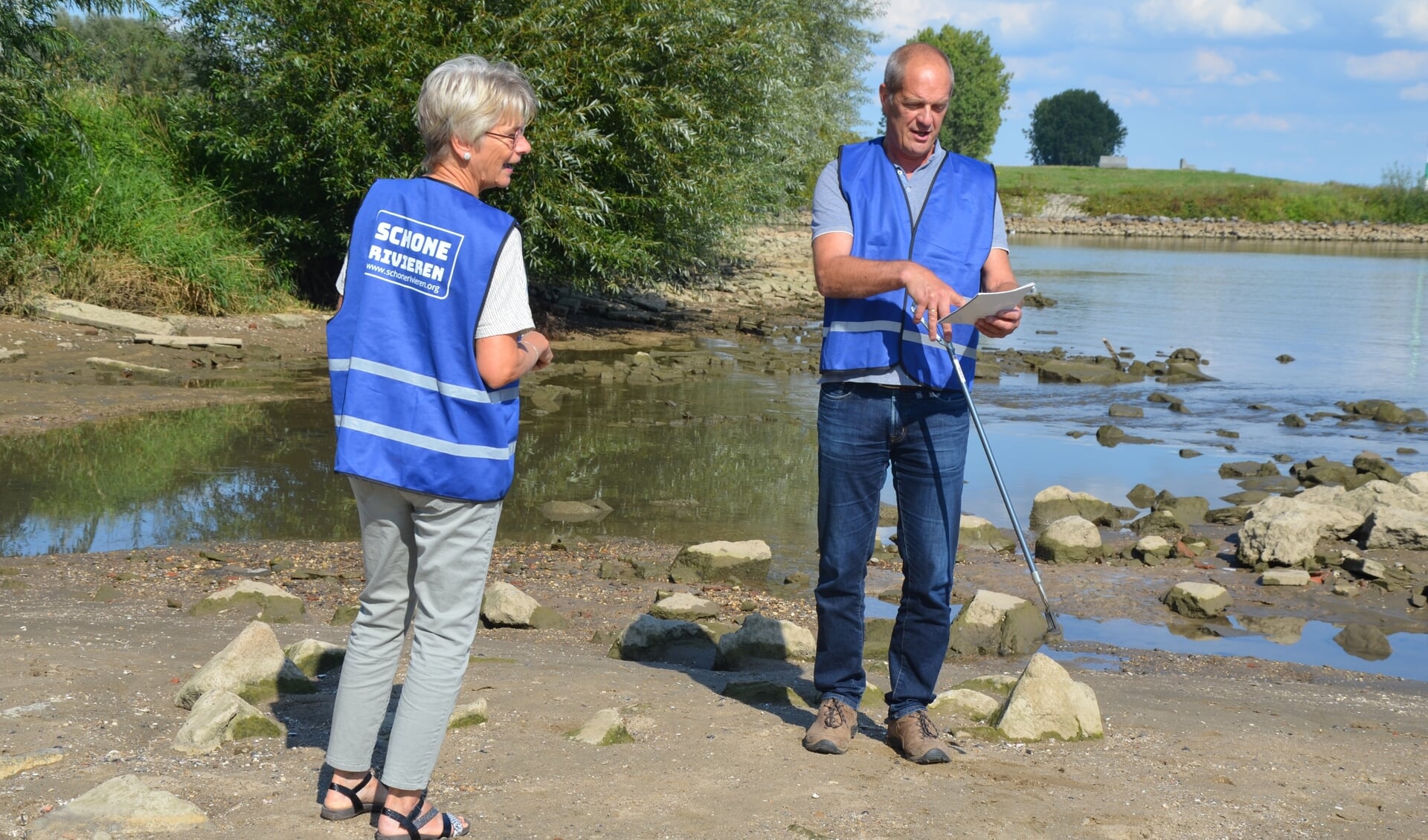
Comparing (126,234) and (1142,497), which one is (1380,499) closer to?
(1142,497)

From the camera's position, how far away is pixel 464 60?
3416mm

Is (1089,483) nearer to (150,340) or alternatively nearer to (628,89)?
(628,89)

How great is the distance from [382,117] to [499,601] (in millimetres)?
12443

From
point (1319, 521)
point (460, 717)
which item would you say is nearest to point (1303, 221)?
point (1319, 521)

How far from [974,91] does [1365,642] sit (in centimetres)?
9769

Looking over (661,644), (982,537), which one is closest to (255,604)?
(661,644)

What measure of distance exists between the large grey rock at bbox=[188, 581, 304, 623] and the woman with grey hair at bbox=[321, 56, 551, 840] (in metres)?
3.68

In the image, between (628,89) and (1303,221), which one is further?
(1303,221)

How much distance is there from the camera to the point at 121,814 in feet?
11.8

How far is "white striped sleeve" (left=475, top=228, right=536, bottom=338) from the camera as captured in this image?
3396 mm

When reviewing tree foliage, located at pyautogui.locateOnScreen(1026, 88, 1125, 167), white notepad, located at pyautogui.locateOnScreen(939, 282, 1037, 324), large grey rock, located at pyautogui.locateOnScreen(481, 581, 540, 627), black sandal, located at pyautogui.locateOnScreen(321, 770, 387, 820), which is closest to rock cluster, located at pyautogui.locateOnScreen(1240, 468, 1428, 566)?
large grey rock, located at pyautogui.locateOnScreen(481, 581, 540, 627)

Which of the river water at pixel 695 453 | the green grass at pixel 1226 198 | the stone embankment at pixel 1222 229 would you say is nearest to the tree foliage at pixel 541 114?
the river water at pixel 695 453

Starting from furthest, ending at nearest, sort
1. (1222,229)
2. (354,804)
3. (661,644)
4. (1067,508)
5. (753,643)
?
(1222,229) < (1067,508) < (661,644) < (753,643) < (354,804)

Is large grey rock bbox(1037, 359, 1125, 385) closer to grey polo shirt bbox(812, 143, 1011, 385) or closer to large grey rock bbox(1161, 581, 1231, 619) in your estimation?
large grey rock bbox(1161, 581, 1231, 619)
